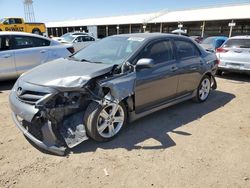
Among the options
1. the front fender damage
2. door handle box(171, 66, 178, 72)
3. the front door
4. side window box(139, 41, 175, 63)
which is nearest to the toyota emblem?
the front fender damage

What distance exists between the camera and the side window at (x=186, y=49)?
463 cm

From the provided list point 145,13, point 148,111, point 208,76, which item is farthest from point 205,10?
point 148,111

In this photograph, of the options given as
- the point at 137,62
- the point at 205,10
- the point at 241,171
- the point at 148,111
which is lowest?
the point at 241,171

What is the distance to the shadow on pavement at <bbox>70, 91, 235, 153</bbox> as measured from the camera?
3461 millimetres

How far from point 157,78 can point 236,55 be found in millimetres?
4977

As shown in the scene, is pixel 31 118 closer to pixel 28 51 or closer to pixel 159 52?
pixel 159 52

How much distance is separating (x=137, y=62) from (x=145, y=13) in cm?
4172

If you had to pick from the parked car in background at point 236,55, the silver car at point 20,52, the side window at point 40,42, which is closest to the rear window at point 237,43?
the parked car in background at point 236,55

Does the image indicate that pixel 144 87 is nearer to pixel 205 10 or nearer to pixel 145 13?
pixel 205 10

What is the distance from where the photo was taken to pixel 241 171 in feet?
9.68

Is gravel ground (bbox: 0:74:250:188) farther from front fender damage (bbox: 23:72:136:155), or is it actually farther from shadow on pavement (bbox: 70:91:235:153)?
front fender damage (bbox: 23:72:136:155)

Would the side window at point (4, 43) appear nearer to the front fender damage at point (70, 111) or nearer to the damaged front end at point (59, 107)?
the damaged front end at point (59, 107)

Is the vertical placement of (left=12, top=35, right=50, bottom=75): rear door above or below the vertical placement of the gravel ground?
above

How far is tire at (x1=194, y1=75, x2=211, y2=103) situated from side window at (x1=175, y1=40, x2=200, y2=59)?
70 cm
